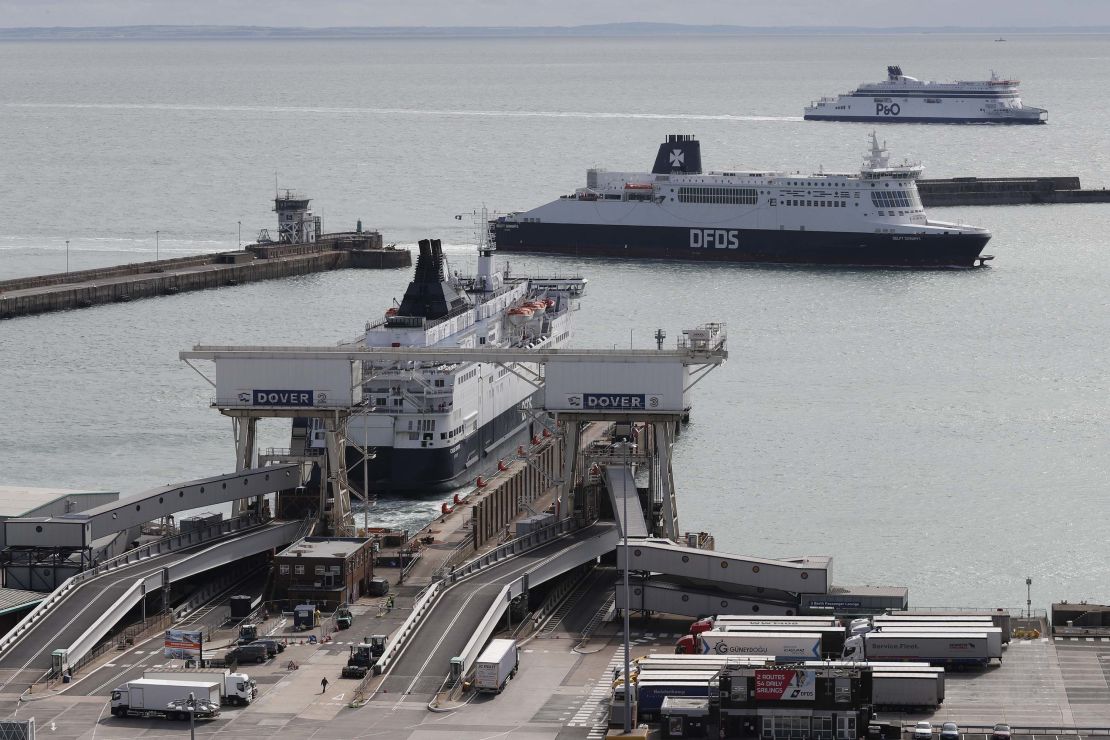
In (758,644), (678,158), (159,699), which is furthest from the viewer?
(678,158)

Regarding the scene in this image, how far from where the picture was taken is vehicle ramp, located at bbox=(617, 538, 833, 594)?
50594mm

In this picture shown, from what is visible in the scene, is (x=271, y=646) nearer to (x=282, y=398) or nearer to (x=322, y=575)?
(x=322, y=575)

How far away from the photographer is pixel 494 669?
4388 cm

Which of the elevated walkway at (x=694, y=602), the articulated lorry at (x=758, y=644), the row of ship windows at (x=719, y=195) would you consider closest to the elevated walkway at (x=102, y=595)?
the elevated walkway at (x=694, y=602)

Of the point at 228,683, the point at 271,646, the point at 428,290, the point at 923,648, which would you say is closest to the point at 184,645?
the point at 271,646

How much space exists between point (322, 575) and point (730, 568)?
396 inches

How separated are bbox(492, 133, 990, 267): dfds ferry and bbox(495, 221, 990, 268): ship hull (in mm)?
63

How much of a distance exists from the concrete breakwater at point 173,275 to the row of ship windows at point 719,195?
20453mm

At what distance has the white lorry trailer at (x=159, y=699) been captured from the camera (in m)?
42.3

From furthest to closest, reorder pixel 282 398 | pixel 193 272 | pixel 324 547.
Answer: pixel 193 272
pixel 282 398
pixel 324 547

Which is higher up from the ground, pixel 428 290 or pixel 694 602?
pixel 428 290

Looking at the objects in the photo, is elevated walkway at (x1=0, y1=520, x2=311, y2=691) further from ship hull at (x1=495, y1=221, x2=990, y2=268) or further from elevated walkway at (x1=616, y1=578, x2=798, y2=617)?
ship hull at (x1=495, y1=221, x2=990, y2=268)

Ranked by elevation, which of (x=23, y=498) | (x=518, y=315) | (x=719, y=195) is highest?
(x=719, y=195)

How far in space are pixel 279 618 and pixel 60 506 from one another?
381 inches
